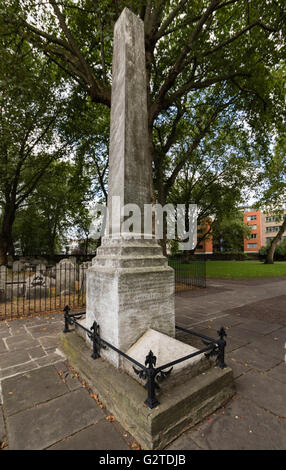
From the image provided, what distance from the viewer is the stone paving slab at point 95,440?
79.0 inches

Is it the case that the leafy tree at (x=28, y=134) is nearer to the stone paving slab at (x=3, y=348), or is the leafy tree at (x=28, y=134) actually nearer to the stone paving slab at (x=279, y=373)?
the stone paving slab at (x=3, y=348)

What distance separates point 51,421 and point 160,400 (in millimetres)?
1224

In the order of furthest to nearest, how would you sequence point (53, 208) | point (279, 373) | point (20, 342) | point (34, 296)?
point (53, 208)
point (34, 296)
point (20, 342)
point (279, 373)

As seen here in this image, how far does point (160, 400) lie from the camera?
2.19 meters

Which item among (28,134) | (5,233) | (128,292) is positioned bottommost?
(128,292)

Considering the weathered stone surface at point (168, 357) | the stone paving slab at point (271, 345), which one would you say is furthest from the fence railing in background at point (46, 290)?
the stone paving slab at point (271, 345)

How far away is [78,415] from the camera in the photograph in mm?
2428

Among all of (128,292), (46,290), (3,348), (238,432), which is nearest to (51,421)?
(128,292)

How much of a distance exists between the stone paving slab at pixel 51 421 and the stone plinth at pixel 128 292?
588 millimetres

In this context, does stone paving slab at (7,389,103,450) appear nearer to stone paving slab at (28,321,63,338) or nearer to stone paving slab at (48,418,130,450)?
stone paving slab at (48,418,130,450)

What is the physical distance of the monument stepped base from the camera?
202 cm

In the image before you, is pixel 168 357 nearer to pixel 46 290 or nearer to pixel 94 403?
pixel 94 403

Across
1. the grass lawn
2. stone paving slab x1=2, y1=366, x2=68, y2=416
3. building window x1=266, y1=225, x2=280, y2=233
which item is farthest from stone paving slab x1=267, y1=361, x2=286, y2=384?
building window x1=266, y1=225, x2=280, y2=233
